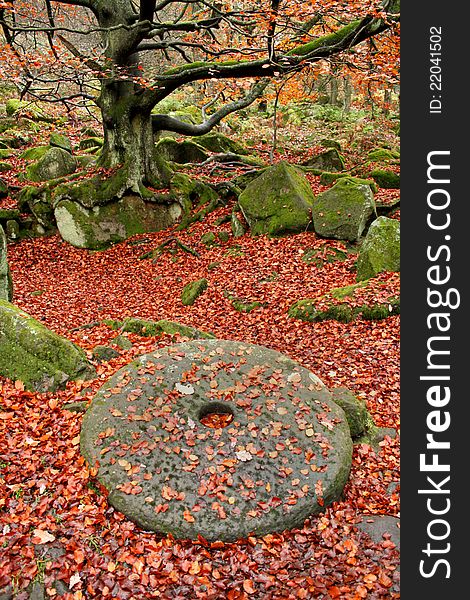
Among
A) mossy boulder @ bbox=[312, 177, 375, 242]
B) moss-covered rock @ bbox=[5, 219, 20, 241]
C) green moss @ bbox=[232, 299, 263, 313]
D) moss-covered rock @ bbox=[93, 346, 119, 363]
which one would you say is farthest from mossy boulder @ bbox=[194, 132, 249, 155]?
moss-covered rock @ bbox=[93, 346, 119, 363]

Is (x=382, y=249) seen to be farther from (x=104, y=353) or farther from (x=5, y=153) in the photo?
(x=5, y=153)

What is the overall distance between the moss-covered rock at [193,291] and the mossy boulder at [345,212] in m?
2.92

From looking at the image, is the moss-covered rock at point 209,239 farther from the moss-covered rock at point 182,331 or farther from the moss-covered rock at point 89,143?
the moss-covered rock at point 89,143

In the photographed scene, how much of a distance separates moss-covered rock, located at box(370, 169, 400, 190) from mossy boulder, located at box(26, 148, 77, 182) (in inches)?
392

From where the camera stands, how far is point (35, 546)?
11.4 ft

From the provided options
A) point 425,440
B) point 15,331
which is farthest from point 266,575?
point 15,331

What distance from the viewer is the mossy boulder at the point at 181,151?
16.5 m

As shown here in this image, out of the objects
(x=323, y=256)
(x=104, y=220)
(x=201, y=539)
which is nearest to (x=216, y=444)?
(x=201, y=539)

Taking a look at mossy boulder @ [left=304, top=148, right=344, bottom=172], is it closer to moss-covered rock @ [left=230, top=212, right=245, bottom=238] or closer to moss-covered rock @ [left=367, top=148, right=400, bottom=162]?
moss-covered rock @ [left=367, top=148, right=400, bottom=162]

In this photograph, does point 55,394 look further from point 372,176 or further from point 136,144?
point 372,176

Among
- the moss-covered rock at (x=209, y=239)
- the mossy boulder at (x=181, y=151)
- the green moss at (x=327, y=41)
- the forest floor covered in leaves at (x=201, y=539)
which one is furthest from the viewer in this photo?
the mossy boulder at (x=181, y=151)

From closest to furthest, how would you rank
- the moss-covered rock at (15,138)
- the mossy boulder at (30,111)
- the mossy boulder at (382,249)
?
the mossy boulder at (382,249) → the moss-covered rock at (15,138) → the mossy boulder at (30,111)

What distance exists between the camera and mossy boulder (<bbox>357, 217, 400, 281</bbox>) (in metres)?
8.45

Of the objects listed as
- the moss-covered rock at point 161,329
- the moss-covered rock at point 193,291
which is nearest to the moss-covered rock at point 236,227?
the moss-covered rock at point 193,291
